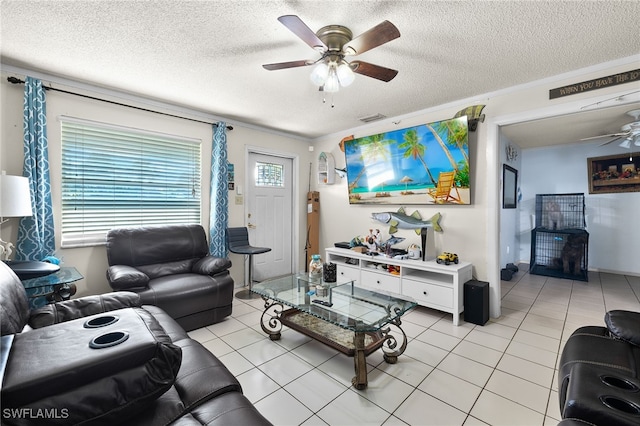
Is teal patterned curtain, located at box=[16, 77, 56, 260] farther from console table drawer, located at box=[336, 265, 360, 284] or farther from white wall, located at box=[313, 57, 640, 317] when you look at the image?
console table drawer, located at box=[336, 265, 360, 284]

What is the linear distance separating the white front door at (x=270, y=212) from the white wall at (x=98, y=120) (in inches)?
9.3

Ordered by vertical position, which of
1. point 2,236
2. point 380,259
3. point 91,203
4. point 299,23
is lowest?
point 380,259

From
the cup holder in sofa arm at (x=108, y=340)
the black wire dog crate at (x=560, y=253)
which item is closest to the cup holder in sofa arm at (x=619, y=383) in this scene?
the cup holder in sofa arm at (x=108, y=340)

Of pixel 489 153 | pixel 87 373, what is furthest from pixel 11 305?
pixel 489 153

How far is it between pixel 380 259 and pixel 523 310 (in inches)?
69.3

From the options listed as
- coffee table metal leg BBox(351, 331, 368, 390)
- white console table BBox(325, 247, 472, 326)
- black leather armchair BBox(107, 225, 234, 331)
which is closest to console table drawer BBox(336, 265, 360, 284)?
white console table BBox(325, 247, 472, 326)

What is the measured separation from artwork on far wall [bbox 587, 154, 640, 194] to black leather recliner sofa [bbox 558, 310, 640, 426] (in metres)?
4.55

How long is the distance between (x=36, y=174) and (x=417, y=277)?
401 centimetres

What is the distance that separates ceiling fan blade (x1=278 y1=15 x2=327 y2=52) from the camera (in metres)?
1.53

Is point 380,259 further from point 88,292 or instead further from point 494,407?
point 88,292

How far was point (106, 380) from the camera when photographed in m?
0.80

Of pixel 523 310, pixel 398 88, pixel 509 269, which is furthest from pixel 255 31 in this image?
pixel 509 269

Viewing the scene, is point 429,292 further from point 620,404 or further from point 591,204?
point 591,204

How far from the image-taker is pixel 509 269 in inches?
190
